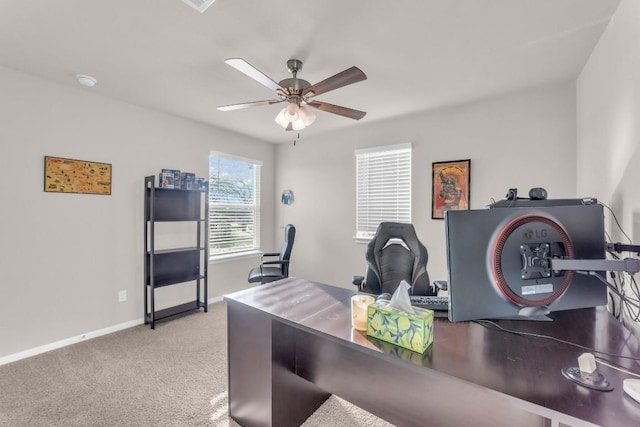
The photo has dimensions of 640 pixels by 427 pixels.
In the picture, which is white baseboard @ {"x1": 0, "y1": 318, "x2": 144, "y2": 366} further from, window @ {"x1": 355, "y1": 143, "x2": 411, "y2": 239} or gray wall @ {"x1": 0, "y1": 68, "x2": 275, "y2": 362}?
window @ {"x1": 355, "y1": 143, "x2": 411, "y2": 239}

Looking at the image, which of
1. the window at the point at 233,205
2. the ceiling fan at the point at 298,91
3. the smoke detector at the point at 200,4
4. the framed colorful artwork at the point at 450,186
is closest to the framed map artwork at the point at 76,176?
the window at the point at 233,205

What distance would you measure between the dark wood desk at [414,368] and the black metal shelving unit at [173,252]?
1.99 metres

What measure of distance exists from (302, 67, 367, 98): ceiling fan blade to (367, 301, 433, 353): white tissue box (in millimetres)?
1403

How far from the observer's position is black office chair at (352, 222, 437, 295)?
8.14ft

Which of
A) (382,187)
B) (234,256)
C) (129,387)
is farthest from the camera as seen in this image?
(234,256)

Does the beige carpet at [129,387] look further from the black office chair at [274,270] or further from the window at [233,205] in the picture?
the window at [233,205]

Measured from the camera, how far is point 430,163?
11.4ft

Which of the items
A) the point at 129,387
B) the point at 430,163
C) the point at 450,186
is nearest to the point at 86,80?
the point at 129,387

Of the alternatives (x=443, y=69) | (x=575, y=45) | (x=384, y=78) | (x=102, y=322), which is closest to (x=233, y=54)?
(x=384, y=78)

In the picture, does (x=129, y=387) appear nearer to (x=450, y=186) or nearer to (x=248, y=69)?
(x=248, y=69)

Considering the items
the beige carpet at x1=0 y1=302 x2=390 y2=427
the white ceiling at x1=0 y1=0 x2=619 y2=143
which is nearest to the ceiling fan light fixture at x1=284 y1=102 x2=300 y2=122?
the white ceiling at x1=0 y1=0 x2=619 y2=143

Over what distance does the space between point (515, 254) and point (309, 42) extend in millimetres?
Result: 1888

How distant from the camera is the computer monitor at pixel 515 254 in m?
0.93

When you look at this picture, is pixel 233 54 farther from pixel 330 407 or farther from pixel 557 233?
pixel 330 407
